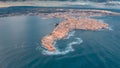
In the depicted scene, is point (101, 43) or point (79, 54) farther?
point (101, 43)

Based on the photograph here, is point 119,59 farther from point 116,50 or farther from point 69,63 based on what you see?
point 69,63

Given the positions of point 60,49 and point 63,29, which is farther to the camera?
point 63,29

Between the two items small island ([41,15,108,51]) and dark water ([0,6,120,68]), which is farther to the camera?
small island ([41,15,108,51])

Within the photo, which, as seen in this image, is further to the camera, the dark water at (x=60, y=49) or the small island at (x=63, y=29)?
the small island at (x=63, y=29)

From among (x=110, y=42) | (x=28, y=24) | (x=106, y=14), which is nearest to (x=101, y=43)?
(x=110, y=42)

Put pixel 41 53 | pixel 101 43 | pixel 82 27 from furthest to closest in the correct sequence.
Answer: pixel 82 27 < pixel 101 43 < pixel 41 53

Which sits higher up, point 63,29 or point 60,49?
point 60,49

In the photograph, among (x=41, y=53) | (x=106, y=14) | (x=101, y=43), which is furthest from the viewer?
(x=106, y=14)

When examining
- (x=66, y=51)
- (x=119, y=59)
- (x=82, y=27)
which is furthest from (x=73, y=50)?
(x=82, y=27)
